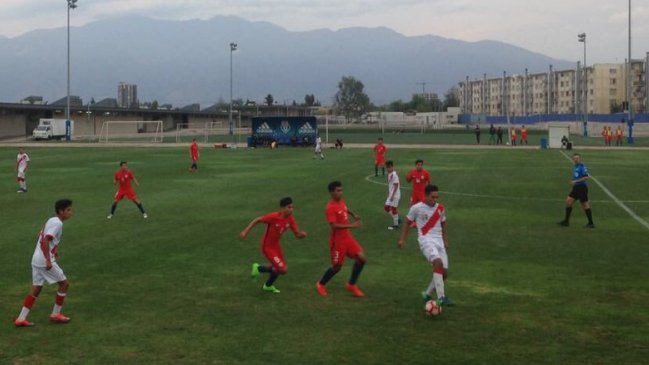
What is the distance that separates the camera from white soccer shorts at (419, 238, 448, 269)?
38.7ft

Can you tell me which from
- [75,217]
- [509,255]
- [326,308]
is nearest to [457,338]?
[326,308]

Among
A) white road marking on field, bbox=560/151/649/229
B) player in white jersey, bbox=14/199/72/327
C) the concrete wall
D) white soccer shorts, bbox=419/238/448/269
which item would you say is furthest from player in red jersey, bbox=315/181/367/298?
the concrete wall

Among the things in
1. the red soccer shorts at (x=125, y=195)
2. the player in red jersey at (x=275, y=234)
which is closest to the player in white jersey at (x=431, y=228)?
the player in red jersey at (x=275, y=234)

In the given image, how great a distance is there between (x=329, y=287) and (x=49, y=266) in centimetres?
474

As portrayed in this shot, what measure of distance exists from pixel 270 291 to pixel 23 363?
4.69m

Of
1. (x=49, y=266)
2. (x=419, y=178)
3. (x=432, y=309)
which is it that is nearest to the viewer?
(x=49, y=266)

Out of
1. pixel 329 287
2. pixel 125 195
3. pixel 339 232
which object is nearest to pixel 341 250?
pixel 339 232

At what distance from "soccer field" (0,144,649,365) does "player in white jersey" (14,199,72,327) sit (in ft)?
0.76

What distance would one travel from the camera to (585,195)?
69.7 ft

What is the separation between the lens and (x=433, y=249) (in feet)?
39.0

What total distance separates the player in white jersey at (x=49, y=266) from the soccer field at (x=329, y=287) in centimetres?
23

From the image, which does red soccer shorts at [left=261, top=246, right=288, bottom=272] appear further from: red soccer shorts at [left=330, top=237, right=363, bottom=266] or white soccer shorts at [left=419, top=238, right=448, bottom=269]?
white soccer shorts at [left=419, top=238, right=448, bottom=269]

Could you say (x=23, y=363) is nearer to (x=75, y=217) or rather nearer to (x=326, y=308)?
(x=326, y=308)

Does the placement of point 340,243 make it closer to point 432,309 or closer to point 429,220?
point 429,220
